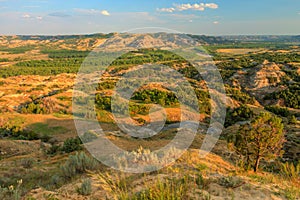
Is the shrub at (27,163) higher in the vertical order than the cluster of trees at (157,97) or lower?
higher

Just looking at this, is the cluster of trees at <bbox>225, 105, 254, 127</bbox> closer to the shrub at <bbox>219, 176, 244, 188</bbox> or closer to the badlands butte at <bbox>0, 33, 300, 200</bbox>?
the badlands butte at <bbox>0, 33, 300, 200</bbox>

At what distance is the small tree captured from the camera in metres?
11.1

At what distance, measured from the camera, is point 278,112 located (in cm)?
4691

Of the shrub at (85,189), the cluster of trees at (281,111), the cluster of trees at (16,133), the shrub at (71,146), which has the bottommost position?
the cluster of trees at (281,111)

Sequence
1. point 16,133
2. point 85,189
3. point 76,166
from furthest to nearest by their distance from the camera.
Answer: point 16,133 → point 76,166 → point 85,189

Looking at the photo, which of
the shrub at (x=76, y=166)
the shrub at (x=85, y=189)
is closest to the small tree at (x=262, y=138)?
the shrub at (x=76, y=166)

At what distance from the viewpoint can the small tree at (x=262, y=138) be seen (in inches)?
436

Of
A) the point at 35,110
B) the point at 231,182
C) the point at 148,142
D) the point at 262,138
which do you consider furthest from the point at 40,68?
the point at 231,182

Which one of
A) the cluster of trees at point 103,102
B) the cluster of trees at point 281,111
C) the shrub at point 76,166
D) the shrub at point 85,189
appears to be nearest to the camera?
the shrub at point 85,189

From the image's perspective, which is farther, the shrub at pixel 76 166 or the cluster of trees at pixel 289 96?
the cluster of trees at pixel 289 96

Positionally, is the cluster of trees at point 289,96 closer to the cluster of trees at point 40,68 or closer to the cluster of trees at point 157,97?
the cluster of trees at point 157,97

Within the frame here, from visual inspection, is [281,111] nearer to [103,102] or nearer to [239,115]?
[239,115]

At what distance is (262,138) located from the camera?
437 inches

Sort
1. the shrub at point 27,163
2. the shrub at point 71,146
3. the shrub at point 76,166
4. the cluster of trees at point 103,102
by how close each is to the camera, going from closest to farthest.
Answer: the shrub at point 76,166, the shrub at point 27,163, the shrub at point 71,146, the cluster of trees at point 103,102
